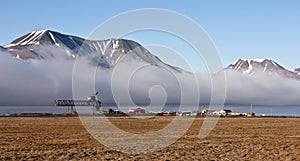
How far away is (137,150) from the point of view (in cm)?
3222

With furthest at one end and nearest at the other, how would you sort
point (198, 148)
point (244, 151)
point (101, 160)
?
1. point (198, 148)
2. point (244, 151)
3. point (101, 160)

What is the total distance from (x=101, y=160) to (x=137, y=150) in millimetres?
6020

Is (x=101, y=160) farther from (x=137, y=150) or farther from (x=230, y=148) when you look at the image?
(x=230, y=148)

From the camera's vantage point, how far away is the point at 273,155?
2848cm

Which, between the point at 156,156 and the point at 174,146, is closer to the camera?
the point at 156,156

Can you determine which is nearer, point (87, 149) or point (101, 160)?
point (101, 160)

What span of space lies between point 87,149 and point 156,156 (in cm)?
626

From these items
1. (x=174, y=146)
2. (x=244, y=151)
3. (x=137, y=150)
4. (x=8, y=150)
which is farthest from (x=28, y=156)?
(x=244, y=151)

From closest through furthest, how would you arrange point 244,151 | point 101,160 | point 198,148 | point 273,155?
point 101,160 < point 273,155 < point 244,151 < point 198,148

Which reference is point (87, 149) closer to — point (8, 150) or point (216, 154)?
point (8, 150)

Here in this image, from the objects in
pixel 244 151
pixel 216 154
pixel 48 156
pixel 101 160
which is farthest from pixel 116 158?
pixel 244 151

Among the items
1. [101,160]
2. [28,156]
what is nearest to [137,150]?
[101,160]

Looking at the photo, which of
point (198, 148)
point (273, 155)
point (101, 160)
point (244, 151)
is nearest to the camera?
point (101, 160)

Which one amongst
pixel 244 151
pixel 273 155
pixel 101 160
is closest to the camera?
pixel 101 160
